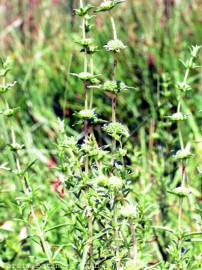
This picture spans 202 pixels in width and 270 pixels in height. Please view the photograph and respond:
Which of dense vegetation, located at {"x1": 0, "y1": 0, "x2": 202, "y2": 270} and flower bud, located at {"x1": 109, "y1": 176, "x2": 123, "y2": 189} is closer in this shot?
flower bud, located at {"x1": 109, "y1": 176, "x2": 123, "y2": 189}

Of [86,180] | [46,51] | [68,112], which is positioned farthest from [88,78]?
[46,51]

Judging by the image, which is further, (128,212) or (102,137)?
(102,137)

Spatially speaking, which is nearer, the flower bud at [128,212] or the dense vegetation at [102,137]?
the flower bud at [128,212]

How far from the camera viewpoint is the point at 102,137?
8.23 ft

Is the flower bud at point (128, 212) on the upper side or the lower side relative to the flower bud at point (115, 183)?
lower

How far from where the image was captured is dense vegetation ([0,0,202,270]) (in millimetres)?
1047

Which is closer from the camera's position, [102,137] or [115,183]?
[115,183]

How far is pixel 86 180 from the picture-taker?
1.06 metres

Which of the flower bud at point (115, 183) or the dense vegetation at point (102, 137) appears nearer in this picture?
the flower bud at point (115, 183)

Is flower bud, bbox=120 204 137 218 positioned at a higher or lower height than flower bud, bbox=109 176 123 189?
lower

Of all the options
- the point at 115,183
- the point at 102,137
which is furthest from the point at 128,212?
the point at 102,137

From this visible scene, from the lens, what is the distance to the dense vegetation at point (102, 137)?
3.43 ft

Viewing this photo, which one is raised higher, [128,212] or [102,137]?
[102,137]

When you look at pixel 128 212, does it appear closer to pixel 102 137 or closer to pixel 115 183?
pixel 115 183
